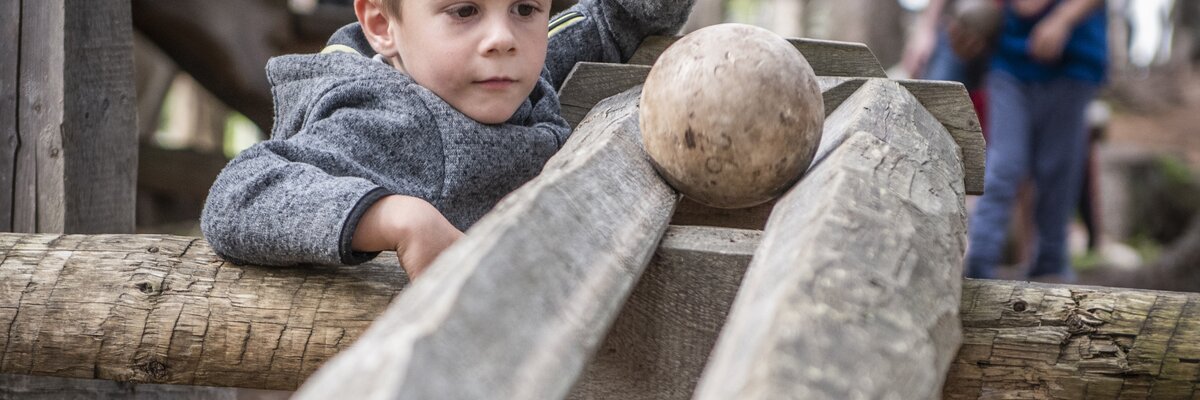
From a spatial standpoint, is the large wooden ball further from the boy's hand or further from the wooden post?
the wooden post

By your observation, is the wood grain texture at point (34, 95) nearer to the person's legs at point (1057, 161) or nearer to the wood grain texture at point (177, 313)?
the wood grain texture at point (177, 313)

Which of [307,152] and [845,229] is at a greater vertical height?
[845,229]

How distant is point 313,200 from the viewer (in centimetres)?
165

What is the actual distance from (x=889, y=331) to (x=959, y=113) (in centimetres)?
113

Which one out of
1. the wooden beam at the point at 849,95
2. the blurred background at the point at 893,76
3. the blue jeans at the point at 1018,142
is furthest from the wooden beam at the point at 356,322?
the blue jeans at the point at 1018,142

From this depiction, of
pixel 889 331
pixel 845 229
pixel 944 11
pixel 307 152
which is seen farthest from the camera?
pixel 944 11

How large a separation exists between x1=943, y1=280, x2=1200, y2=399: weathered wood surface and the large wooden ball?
1.13 feet

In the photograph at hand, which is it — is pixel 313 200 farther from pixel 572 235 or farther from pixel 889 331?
pixel 889 331

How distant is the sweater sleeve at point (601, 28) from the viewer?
2.43 m

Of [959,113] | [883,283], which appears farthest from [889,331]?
[959,113]

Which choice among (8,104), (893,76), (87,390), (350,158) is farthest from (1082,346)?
(893,76)

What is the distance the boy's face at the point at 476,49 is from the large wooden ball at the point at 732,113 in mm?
408

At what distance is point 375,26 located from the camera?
82.2 inches

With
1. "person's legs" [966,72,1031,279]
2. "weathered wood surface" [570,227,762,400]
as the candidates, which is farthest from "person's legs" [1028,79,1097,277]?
"weathered wood surface" [570,227,762,400]
